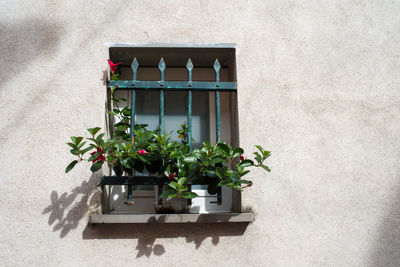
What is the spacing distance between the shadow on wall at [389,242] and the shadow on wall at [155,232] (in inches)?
32.3

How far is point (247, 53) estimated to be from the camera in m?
2.37

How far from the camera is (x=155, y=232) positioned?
2.00m

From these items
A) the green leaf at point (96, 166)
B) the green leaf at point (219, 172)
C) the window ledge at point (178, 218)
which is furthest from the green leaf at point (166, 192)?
the green leaf at point (96, 166)

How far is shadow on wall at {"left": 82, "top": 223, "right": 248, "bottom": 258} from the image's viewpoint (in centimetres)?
198

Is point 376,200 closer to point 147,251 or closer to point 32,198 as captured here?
point 147,251

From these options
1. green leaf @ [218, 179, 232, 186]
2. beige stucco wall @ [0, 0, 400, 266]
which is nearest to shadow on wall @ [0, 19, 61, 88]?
beige stucco wall @ [0, 0, 400, 266]

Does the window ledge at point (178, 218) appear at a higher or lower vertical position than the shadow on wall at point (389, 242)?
higher

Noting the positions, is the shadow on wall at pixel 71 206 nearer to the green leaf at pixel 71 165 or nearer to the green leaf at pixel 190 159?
the green leaf at pixel 71 165

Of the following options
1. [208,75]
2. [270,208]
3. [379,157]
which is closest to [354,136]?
[379,157]

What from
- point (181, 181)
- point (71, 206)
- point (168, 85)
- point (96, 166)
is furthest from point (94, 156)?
point (168, 85)

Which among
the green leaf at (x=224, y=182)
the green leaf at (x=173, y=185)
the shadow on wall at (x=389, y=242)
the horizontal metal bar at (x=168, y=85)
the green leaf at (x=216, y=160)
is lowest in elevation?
the shadow on wall at (x=389, y=242)

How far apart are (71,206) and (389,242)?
192 cm

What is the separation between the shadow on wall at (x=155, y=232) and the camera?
1.98 meters

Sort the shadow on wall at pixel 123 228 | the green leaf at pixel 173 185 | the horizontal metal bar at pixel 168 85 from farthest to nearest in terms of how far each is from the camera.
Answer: the horizontal metal bar at pixel 168 85, the shadow on wall at pixel 123 228, the green leaf at pixel 173 185
